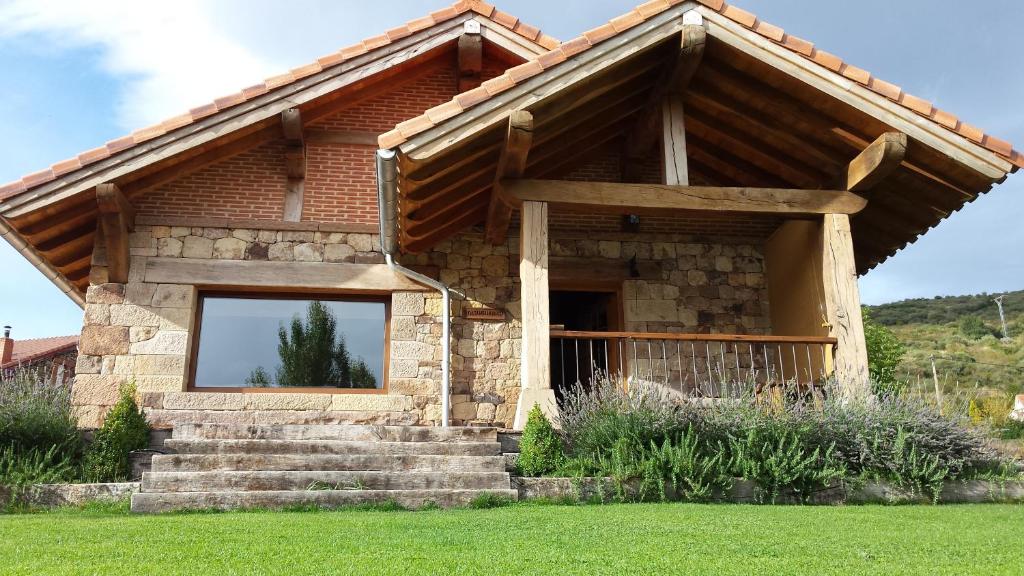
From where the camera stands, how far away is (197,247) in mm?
7523

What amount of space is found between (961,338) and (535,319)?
3112 cm

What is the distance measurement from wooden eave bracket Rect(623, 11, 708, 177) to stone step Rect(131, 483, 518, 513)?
397 centimetres

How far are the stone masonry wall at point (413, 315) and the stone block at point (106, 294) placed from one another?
0.04ft

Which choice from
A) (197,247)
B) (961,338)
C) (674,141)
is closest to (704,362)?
(674,141)

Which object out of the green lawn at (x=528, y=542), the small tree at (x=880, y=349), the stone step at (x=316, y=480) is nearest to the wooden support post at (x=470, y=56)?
the stone step at (x=316, y=480)

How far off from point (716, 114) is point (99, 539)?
6126mm

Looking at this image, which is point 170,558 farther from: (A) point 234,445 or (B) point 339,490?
(A) point 234,445

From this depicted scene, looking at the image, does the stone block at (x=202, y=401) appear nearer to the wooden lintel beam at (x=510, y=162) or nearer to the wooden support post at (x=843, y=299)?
the wooden lintel beam at (x=510, y=162)

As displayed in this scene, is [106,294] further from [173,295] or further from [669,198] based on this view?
[669,198]

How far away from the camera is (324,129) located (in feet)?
26.3

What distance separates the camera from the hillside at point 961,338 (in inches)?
974

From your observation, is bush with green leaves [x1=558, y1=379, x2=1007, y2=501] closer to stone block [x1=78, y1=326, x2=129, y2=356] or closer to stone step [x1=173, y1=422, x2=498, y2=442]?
stone step [x1=173, y1=422, x2=498, y2=442]

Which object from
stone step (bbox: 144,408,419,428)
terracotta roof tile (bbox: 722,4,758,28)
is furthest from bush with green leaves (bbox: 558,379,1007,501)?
terracotta roof tile (bbox: 722,4,758,28)

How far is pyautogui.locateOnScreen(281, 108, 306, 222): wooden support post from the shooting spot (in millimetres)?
7613
